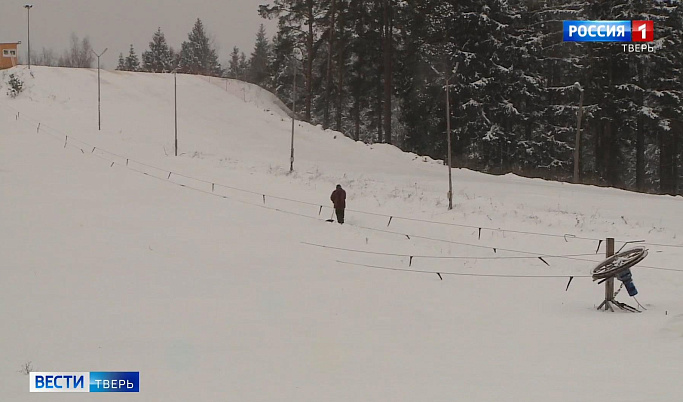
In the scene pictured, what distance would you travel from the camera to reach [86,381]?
8383mm

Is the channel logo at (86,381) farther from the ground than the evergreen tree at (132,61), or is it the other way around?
the evergreen tree at (132,61)

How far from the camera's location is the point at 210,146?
42562 millimetres

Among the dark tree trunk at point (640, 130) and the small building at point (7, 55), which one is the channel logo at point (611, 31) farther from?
the small building at point (7, 55)

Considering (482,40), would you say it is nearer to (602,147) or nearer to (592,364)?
(602,147)

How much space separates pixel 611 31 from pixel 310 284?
35.1 metres

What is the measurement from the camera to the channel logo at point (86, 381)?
8125mm

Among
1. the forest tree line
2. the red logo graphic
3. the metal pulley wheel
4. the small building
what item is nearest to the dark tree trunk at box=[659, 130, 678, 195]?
the forest tree line

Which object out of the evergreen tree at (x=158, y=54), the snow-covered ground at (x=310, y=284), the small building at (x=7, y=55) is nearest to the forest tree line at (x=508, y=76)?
the snow-covered ground at (x=310, y=284)

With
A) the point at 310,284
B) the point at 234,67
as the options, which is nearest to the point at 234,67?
the point at 234,67

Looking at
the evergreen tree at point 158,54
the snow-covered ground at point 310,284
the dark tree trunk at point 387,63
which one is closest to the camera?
the snow-covered ground at point 310,284

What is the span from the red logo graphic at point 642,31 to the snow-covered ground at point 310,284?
11.7 meters

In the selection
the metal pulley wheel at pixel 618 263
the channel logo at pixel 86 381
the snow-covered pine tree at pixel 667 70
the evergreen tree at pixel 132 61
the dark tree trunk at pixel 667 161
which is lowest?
A: the channel logo at pixel 86 381

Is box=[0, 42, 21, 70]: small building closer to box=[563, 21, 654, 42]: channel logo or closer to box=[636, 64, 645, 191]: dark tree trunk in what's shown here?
box=[563, 21, 654, 42]: channel logo

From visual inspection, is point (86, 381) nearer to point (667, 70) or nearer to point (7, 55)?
point (667, 70)
